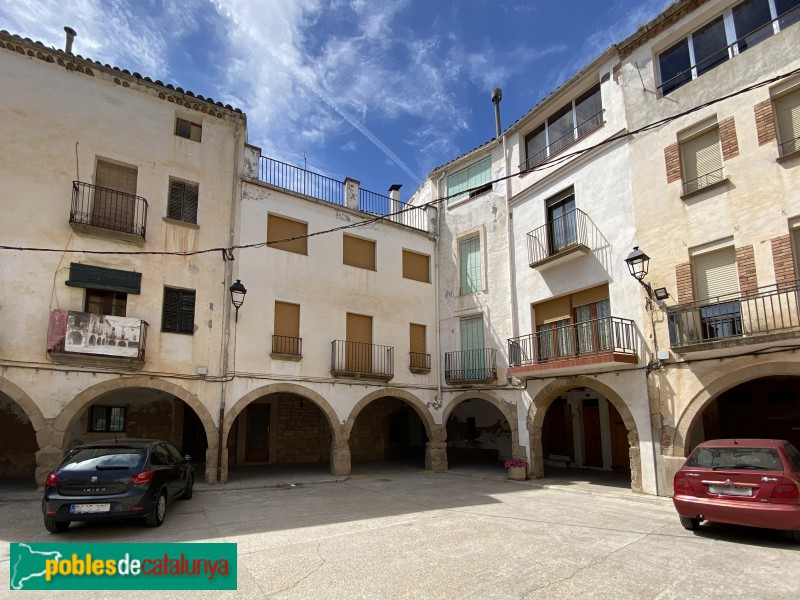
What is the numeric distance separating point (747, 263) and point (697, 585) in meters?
7.44

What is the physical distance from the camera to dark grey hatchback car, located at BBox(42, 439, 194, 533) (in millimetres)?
7359

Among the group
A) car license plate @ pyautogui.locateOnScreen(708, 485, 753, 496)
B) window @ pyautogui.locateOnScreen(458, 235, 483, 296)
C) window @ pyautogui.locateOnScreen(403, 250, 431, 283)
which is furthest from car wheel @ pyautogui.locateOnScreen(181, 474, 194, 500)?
window @ pyautogui.locateOnScreen(458, 235, 483, 296)

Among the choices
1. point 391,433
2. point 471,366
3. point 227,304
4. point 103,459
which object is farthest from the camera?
point 391,433

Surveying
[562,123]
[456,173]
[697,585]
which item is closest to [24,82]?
[456,173]

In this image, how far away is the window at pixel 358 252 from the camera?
17156 millimetres

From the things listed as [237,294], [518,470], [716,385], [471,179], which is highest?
[471,179]

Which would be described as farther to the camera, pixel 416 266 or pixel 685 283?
pixel 416 266

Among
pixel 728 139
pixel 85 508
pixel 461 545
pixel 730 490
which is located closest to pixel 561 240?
pixel 728 139

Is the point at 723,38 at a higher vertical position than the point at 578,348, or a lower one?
Result: higher

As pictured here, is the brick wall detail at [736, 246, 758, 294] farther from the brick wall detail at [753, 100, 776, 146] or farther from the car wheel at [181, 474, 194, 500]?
the car wheel at [181, 474, 194, 500]

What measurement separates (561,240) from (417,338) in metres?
6.07

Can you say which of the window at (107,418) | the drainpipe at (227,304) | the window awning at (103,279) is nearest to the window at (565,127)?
the drainpipe at (227,304)

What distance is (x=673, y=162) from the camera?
475 inches

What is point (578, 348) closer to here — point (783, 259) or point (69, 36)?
point (783, 259)
